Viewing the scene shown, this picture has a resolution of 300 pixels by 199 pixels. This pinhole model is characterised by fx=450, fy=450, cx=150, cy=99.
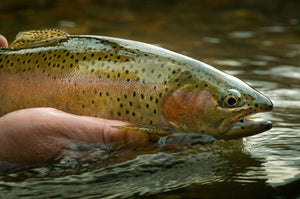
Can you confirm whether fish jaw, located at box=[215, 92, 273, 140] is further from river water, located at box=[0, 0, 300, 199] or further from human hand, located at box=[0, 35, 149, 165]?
human hand, located at box=[0, 35, 149, 165]

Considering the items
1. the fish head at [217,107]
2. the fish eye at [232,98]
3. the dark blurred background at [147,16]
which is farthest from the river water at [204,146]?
the fish eye at [232,98]

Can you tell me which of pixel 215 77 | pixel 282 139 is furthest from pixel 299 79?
pixel 215 77

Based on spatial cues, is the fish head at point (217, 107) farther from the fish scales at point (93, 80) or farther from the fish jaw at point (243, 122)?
the fish scales at point (93, 80)

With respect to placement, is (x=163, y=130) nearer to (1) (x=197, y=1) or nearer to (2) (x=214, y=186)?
(2) (x=214, y=186)

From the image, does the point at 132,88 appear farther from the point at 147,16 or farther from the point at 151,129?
the point at 147,16

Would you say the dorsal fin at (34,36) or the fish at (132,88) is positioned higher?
the dorsal fin at (34,36)

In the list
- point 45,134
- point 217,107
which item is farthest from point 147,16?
point 45,134

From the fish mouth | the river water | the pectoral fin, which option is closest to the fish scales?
the pectoral fin
